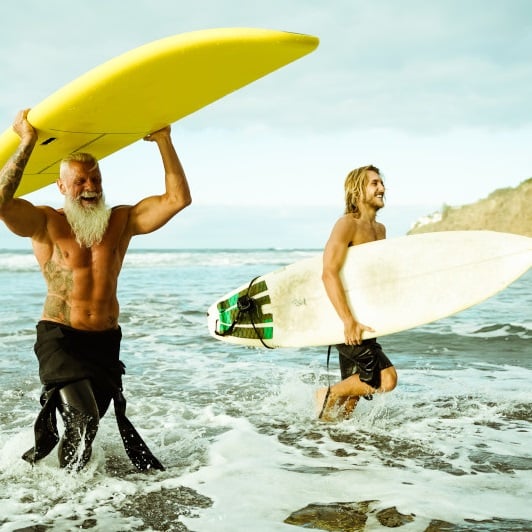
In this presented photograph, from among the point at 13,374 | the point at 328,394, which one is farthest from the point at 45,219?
the point at 13,374

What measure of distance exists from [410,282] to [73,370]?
2638 mm

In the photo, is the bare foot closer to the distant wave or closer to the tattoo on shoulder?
the tattoo on shoulder

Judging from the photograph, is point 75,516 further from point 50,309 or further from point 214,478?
point 50,309

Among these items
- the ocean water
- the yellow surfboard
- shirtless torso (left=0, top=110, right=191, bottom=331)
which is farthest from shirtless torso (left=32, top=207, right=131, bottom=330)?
the ocean water

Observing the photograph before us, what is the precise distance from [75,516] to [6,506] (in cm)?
40

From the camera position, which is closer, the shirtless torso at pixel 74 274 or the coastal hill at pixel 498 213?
the shirtless torso at pixel 74 274

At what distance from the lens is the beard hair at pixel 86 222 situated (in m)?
3.42

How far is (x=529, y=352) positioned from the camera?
7.80 meters

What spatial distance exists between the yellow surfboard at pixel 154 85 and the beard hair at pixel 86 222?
1.85ft

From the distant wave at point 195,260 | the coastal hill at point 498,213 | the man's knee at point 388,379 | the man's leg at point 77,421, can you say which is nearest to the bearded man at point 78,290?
the man's leg at point 77,421

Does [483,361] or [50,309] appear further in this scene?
[483,361]

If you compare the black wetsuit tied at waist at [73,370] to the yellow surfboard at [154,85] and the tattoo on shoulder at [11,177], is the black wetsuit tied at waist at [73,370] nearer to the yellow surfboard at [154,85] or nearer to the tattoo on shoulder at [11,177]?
the tattoo on shoulder at [11,177]

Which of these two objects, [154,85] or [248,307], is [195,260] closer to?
[248,307]

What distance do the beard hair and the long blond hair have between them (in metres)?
1.86
